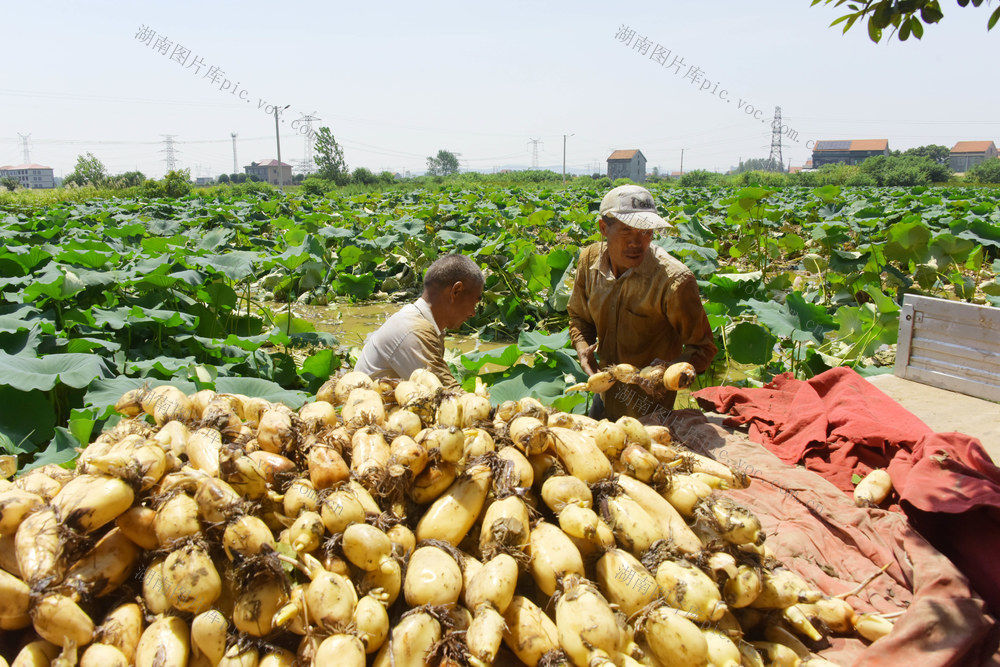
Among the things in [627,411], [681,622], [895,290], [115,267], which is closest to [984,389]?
[627,411]

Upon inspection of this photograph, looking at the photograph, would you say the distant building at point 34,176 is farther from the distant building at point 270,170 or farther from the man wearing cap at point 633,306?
the man wearing cap at point 633,306

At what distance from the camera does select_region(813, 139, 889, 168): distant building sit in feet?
254

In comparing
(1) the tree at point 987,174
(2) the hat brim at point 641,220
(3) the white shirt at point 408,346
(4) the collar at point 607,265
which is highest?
(1) the tree at point 987,174

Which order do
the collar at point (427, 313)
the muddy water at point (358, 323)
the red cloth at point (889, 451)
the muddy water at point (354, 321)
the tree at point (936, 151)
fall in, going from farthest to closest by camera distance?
the tree at point (936, 151) → the muddy water at point (354, 321) → the muddy water at point (358, 323) → the collar at point (427, 313) → the red cloth at point (889, 451)

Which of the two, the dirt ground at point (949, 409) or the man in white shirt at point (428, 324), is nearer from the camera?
the man in white shirt at point (428, 324)

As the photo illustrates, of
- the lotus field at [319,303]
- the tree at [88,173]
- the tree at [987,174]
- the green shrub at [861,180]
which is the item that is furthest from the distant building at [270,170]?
the lotus field at [319,303]

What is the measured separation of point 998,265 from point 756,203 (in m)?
3.32

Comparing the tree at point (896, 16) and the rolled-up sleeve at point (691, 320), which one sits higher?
the tree at point (896, 16)

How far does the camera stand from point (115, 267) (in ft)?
22.1

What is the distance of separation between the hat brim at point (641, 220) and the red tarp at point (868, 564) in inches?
40.6

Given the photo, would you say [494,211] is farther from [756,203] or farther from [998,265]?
[998,265]

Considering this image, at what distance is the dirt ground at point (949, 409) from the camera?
309 centimetres

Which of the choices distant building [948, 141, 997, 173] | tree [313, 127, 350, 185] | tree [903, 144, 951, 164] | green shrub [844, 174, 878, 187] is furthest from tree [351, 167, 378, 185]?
distant building [948, 141, 997, 173]

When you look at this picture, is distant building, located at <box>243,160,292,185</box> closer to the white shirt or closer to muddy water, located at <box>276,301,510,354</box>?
muddy water, located at <box>276,301,510,354</box>
